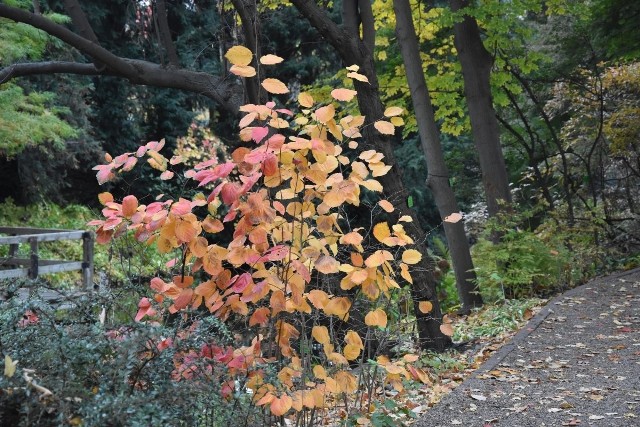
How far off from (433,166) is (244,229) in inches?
272

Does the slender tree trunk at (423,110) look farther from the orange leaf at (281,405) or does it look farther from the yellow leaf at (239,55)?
the orange leaf at (281,405)

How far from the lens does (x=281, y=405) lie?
3043 mm

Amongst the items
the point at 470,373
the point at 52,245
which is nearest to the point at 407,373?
the point at 470,373

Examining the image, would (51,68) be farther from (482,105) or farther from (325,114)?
(482,105)

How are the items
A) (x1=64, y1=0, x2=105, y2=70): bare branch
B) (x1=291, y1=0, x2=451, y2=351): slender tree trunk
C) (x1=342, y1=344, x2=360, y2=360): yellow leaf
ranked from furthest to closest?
(x1=64, y1=0, x2=105, y2=70): bare branch → (x1=291, y1=0, x2=451, y2=351): slender tree trunk → (x1=342, y1=344, x2=360, y2=360): yellow leaf

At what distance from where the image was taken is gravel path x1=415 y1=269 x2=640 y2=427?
15.9ft

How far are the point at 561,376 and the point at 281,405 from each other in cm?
361

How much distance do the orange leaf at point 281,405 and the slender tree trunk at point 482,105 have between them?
8.55 m

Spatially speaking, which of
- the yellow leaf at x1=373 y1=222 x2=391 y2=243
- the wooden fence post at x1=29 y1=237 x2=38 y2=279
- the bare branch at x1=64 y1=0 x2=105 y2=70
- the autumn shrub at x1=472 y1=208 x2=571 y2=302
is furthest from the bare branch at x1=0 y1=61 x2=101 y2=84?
the autumn shrub at x1=472 y1=208 x2=571 y2=302

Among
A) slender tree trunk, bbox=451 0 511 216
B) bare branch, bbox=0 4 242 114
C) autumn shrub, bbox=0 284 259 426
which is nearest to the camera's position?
autumn shrub, bbox=0 284 259 426

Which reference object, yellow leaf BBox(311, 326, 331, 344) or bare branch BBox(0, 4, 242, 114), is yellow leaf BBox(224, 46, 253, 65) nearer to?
yellow leaf BBox(311, 326, 331, 344)

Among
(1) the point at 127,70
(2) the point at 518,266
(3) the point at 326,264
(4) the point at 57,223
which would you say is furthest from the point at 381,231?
(4) the point at 57,223

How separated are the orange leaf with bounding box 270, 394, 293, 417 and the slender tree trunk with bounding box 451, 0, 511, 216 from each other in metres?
8.55

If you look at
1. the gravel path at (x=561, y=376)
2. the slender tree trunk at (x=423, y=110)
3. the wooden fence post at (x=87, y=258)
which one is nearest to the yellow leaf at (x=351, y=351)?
the gravel path at (x=561, y=376)
